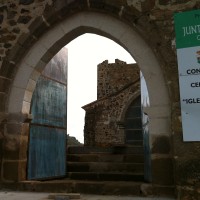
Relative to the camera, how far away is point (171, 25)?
12.4 ft

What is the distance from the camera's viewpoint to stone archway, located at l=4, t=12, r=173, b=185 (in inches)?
146

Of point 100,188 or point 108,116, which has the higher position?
point 108,116

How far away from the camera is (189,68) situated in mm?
3529

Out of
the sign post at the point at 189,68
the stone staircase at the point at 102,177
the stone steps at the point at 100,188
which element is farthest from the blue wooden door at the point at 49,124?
the sign post at the point at 189,68

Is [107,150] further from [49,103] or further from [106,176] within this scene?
[49,103]

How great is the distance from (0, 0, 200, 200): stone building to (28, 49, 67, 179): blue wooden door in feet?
1.04

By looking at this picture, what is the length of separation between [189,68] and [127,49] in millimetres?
1047

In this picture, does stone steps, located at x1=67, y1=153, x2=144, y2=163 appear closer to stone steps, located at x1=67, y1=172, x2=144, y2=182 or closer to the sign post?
stone steps, located at x1=67, y1=172, x2=144, y2=182

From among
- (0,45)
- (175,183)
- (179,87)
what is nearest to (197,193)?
(175,183)

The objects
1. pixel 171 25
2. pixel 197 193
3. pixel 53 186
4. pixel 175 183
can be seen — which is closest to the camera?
pixel 197 193

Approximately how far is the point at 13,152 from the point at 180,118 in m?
2.60

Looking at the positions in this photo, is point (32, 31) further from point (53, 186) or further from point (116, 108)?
point (116, 108)

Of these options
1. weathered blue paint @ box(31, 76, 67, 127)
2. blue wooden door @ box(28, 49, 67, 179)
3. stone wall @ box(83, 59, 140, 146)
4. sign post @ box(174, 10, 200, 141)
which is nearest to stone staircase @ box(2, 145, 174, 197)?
blue wooden door @ box(28, 49, 67, 179)

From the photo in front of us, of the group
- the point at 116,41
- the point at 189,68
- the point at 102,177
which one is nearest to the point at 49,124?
the point at 102,177
